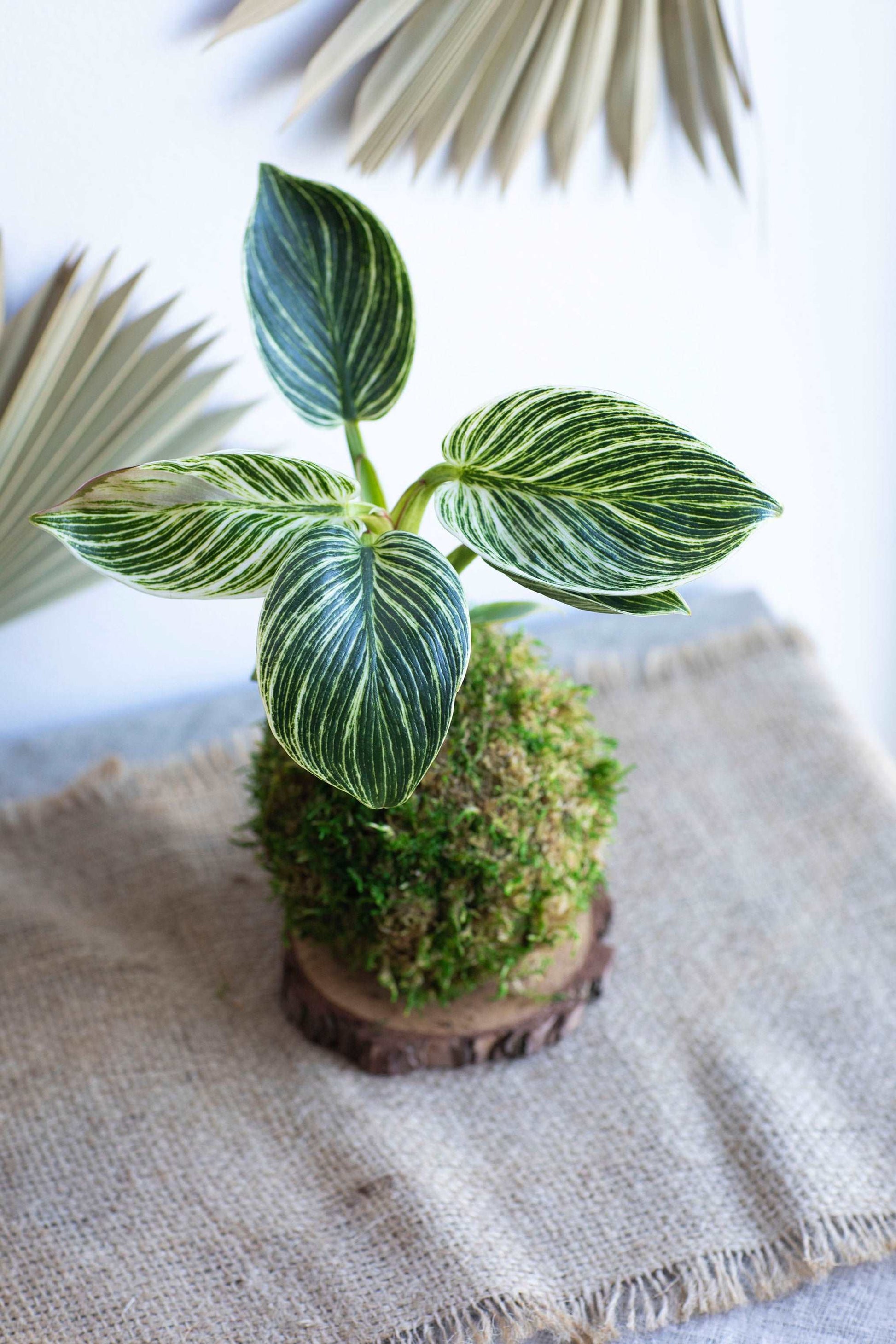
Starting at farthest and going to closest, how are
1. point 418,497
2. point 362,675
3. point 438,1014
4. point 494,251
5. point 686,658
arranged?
point 686,658 → point 494,251 → point 438,1014 → point 418,497 → point 362,675

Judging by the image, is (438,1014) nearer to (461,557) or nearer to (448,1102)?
(448,1102)

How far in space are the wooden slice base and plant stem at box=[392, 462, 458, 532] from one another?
13.5 inches

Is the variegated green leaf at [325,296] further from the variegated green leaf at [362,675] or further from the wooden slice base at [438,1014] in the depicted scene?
the wooden slice base at [438,1014]

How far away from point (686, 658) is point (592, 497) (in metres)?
0.64

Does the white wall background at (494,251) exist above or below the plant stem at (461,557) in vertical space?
above

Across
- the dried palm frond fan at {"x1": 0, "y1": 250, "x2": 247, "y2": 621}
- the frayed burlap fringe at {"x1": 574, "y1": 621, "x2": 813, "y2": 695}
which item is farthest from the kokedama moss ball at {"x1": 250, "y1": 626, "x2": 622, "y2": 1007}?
the frayed burlap fringe at {"x1": 574, "y1": 621, "x2": 813, "y2": 695}

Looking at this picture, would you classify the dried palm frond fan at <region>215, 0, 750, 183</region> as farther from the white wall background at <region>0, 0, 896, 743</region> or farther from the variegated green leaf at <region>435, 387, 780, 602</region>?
the variegated green leaf at <region>435, 387, 780, 602</region>

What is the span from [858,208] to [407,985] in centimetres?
91

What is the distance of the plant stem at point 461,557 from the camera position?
76cm

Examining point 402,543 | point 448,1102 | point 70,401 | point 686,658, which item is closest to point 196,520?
point 402,543

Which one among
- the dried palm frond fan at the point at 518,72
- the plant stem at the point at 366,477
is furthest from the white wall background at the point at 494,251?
the plant stem at the point at 366,477

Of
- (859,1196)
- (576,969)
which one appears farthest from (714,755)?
(859,1196)

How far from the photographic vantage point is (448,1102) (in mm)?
881

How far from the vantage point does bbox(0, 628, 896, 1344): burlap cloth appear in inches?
29.9
